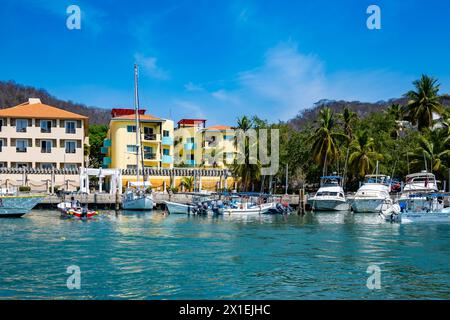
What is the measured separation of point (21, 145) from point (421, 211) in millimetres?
57795

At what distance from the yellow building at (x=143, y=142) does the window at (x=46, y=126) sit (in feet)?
32.9

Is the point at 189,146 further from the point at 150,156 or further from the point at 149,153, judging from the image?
the point at 149,153

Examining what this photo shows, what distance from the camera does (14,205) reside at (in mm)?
52000

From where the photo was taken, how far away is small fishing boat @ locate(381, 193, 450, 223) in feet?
163

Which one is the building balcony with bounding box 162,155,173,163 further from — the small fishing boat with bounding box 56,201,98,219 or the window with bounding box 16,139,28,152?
the small fishing boat with bounding box 56,201,98,219

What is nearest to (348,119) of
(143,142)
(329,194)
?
(329,194)

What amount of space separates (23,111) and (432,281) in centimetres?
7283

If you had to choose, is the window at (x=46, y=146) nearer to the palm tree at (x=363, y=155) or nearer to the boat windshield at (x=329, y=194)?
the boat windshield at (x=329, y=194)

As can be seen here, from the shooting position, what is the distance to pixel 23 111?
8244cm

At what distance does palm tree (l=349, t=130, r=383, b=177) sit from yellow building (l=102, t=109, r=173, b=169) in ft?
102

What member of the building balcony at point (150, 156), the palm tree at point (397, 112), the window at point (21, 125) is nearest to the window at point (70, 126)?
the window at point (21, 125)
